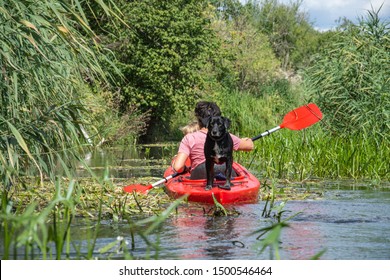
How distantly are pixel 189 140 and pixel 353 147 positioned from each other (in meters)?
3.80

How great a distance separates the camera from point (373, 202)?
29.0ft

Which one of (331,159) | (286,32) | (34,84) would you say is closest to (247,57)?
(286,32)

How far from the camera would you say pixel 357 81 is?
523 inches

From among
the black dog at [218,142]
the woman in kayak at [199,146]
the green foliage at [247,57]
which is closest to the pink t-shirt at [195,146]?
the woman in kayak at [199,146]

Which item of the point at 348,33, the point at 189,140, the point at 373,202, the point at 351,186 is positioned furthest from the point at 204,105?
the point at 348,33

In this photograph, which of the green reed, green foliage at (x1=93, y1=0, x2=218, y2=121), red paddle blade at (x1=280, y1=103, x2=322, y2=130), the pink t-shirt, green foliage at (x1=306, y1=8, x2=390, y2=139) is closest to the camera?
the pink t-shirt

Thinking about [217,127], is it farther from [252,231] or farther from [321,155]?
[321,155]

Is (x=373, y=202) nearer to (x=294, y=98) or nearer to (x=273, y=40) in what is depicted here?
(x=294, y=98)

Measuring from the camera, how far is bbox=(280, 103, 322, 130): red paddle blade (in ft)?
36.6

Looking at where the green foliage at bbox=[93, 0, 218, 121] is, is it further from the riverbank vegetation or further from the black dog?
the black dog

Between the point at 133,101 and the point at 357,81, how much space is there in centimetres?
1504

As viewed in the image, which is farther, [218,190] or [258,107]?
[258,107]

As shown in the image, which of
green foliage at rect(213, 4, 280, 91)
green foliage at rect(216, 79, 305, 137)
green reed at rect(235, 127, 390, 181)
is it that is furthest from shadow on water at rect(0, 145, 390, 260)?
green foliage at rect(213, 4, 280, 91)

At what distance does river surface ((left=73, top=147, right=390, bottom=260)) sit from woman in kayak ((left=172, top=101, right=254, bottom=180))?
73 centimetres
